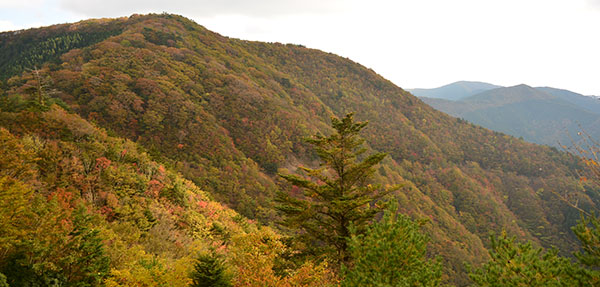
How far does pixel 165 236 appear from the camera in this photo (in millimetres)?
13688

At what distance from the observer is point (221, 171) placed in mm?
33719

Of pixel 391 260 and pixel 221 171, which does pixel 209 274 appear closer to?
pixel 391 260

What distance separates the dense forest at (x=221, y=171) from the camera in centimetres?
796

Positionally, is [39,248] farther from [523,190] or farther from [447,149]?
[523,190]

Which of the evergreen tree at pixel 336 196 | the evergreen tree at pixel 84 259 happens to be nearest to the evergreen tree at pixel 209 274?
the evergreen tree at pixel 84 259

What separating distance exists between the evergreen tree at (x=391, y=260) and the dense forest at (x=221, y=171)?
0.19 ft

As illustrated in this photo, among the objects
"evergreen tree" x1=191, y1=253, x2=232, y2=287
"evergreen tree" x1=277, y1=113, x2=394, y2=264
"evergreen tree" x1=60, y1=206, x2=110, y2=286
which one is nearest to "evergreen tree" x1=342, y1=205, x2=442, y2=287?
"evergreen tree" x1=277, y1=113, x2=394, y2=264

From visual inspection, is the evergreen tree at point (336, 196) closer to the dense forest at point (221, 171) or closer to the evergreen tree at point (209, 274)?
the dense forest at point (221, 171)

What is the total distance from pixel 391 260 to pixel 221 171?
2906 centimetres

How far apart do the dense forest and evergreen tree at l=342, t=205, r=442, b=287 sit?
58 millimetres

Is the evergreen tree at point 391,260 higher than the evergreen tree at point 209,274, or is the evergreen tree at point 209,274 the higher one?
the evergreen tree at point 391,260

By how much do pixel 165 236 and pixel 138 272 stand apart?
21.6 ft

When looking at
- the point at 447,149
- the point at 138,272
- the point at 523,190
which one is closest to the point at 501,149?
the point at 523,190

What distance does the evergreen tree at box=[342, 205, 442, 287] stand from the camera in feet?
21.8
